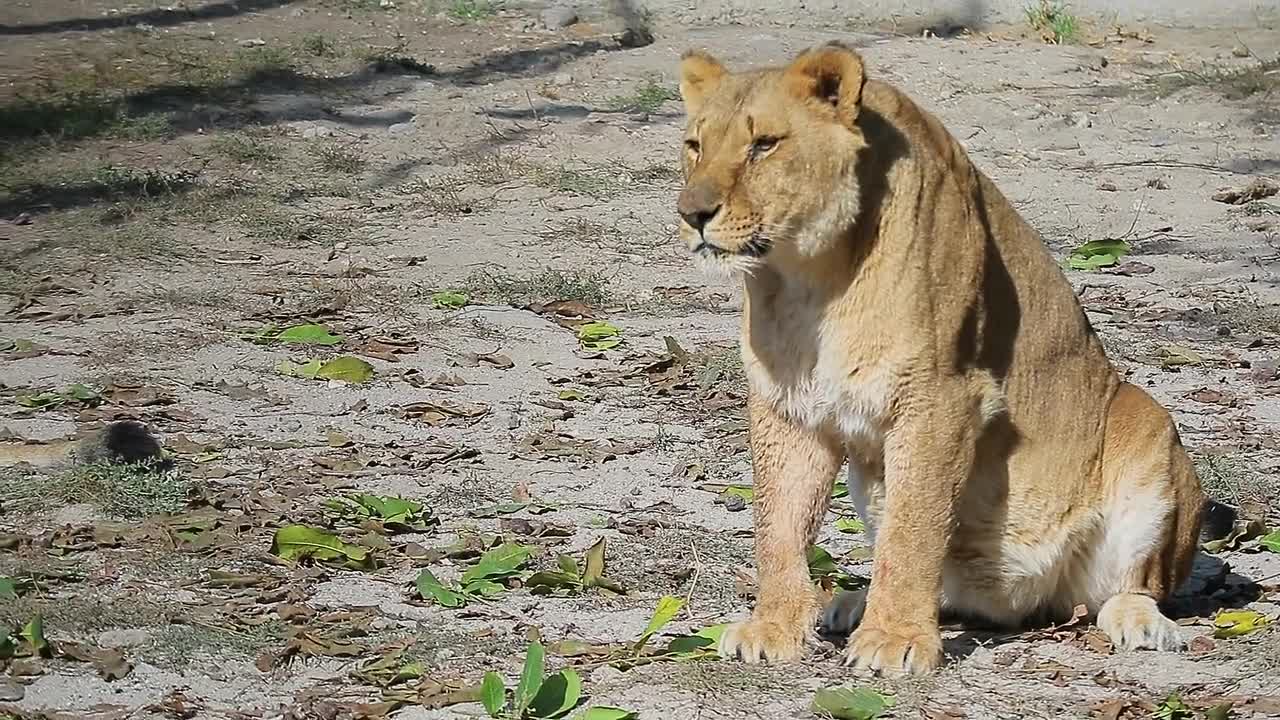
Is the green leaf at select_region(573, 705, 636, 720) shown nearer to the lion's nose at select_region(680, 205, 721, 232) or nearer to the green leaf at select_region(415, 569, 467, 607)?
the green leaf at select_region(415, 569, 467, 607)

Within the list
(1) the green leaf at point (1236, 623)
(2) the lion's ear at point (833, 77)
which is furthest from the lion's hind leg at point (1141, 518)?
(2) the lion's ear at point (833, 77)

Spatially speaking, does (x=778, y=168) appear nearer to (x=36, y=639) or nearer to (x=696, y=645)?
(x=696, y=645)

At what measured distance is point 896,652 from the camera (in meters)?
4.90

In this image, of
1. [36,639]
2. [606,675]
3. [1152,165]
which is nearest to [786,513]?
[606,675]

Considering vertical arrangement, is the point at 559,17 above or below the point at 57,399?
above

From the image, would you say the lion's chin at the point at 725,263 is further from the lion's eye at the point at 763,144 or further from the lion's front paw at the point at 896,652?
the lion's front paw at the point at 896,652

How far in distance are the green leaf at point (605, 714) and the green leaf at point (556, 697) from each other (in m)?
0.05

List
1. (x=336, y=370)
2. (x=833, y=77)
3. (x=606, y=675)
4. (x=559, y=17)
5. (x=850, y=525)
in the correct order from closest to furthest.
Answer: (x=833, y=77)
(x=606, y=675)
(x=850, y=525)
(x=336, y=370)
(x=559, y=17)

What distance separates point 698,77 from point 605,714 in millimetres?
1791

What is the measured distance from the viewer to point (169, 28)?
15.1 m

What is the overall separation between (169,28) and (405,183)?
14.9 ft

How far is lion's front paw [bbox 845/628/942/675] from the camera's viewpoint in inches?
193

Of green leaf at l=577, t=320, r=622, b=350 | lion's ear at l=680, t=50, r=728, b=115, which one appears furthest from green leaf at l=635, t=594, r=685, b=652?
green leaf at l=577, t=320, r=622, b=350

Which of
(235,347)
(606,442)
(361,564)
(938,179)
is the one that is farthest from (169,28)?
(938,179)
